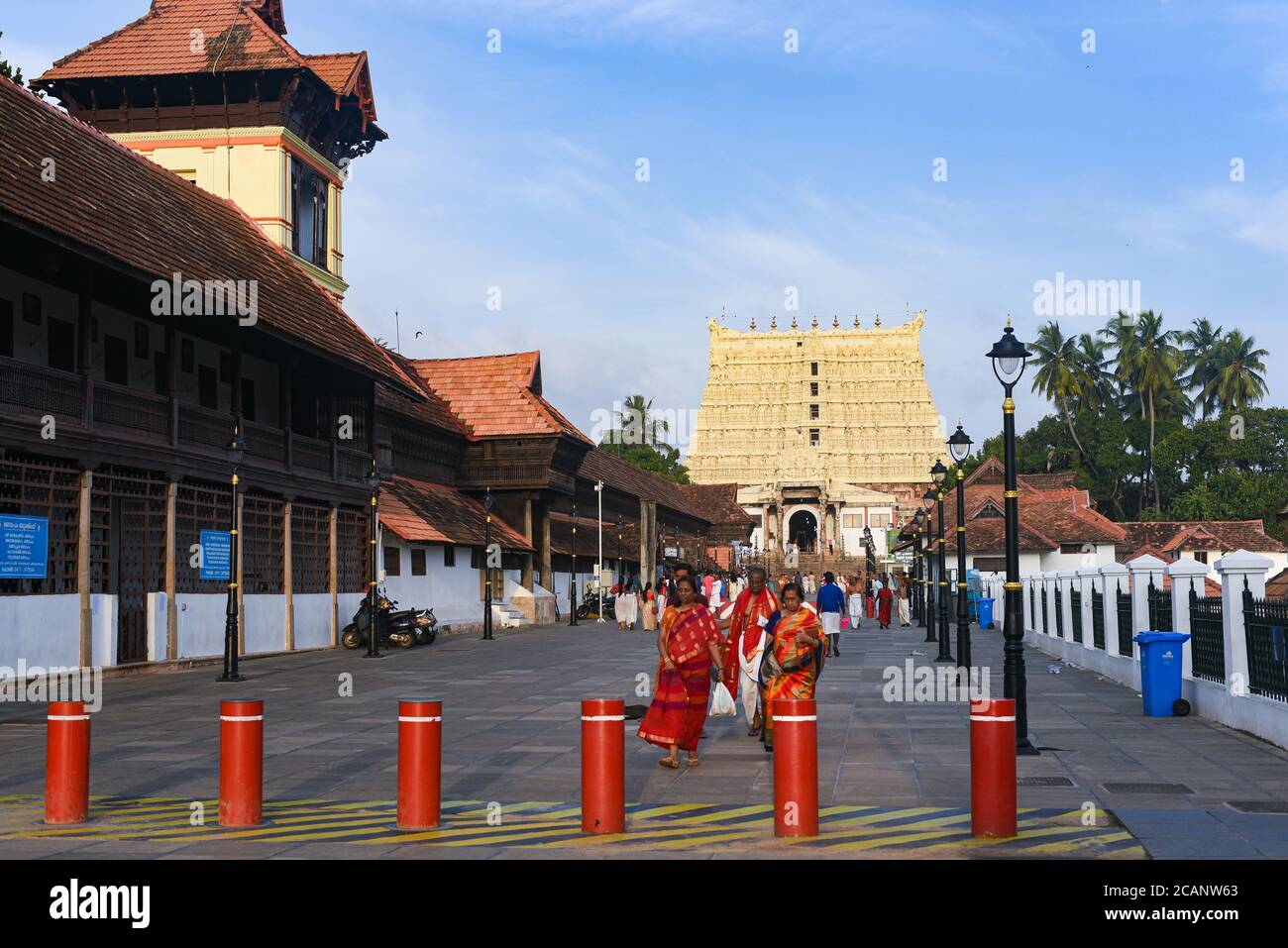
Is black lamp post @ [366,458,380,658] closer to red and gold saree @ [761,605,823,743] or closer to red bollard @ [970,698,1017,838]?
red and gold saree @ [761,605,823,743]

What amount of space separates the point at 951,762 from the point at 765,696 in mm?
1913

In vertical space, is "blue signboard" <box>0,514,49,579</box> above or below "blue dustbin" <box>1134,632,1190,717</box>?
above

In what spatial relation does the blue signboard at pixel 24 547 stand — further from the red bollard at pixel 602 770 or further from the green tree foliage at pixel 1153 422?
the green tree foliage at pixel 1153 422

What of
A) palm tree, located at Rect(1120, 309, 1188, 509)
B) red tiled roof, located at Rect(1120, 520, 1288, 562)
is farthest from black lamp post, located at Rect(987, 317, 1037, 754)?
palm tree, located at Rect(1120, 309, 1188, 509)

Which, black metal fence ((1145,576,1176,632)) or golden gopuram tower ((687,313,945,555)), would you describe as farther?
golden gopuram tower ((687,313,945,555))

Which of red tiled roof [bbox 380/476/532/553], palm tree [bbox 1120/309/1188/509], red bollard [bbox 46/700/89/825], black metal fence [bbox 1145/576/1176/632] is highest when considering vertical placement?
palm tree [bbox 1120/309/1188/509]

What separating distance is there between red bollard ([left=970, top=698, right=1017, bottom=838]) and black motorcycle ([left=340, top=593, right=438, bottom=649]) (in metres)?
24.5

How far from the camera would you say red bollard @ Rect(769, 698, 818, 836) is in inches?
343

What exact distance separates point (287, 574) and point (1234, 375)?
87381 mm

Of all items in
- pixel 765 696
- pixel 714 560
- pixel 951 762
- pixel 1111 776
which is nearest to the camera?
pixel 1111 776

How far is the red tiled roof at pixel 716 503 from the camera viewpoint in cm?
9050
